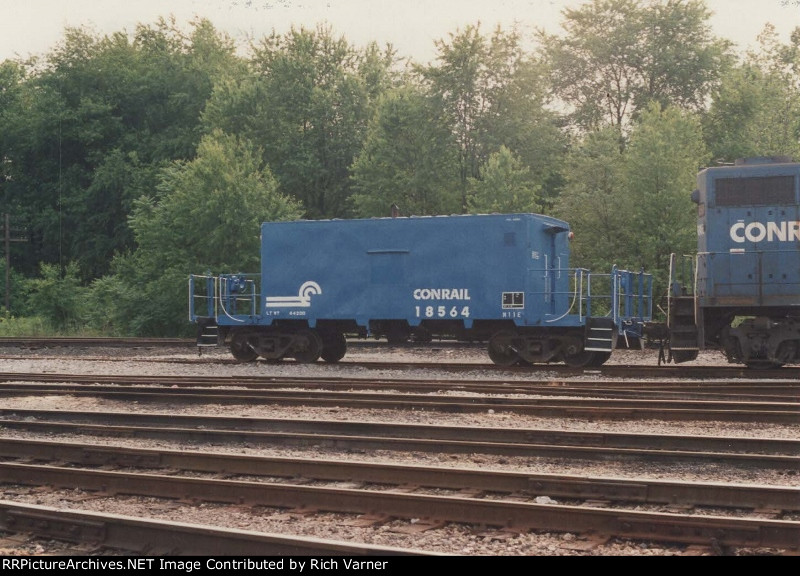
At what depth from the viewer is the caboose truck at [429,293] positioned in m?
18.4

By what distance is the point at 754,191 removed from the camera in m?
16.7

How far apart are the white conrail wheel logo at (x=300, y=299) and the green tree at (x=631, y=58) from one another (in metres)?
27.1

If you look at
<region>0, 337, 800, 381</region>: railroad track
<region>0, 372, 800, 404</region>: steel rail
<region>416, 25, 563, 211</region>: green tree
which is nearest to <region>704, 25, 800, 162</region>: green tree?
<region>416, 25, 563, 211</region>: green tree

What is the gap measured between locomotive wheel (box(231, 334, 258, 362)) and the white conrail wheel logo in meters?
1.05

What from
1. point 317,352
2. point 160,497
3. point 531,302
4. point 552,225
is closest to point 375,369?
point 317,352

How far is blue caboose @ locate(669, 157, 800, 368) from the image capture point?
52.5ft

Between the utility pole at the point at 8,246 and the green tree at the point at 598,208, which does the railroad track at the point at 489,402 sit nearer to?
the green tree at the point at 598,208

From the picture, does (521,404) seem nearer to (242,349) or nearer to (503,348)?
(503,348)

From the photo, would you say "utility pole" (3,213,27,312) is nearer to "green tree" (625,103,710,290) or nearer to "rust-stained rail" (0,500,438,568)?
"green tree" (625,103,710,290)

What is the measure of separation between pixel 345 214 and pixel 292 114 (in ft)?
17.1

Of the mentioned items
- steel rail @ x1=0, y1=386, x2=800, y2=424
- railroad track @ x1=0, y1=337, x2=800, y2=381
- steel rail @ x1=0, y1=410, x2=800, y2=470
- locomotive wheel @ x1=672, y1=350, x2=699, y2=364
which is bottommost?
steel rail @ x1=0, y1=410, x2=800, y2=470

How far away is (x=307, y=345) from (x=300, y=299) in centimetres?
100

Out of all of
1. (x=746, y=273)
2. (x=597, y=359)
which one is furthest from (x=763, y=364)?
(x=597, y=359)

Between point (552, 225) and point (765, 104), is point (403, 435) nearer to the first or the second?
point (552, 225)
